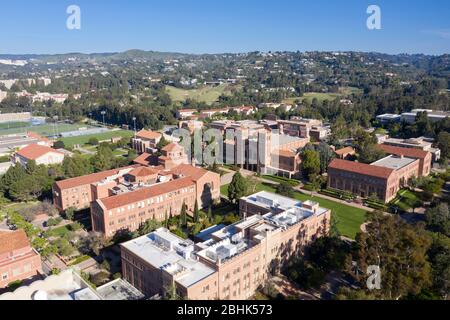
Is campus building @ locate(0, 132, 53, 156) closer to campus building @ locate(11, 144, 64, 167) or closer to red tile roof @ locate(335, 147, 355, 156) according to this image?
campus building @ locate(11, 144, 64, 167)

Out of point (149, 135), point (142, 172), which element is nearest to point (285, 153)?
point (142, 172)

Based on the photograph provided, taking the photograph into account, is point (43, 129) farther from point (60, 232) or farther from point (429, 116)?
point (429, 116)

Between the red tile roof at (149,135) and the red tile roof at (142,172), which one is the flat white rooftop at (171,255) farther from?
the red tile roof at (149,135)

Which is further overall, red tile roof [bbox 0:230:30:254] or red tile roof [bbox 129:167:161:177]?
red tile roof [bbox 129:167:161:177]

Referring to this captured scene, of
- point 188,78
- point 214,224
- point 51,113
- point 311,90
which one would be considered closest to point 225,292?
point 214,224

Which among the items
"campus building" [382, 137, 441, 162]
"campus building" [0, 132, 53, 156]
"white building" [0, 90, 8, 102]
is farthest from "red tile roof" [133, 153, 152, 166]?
"white building" [0, 90, 8, 102]

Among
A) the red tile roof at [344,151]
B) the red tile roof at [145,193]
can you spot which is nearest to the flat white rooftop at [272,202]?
the red tile roof at [145,193]
